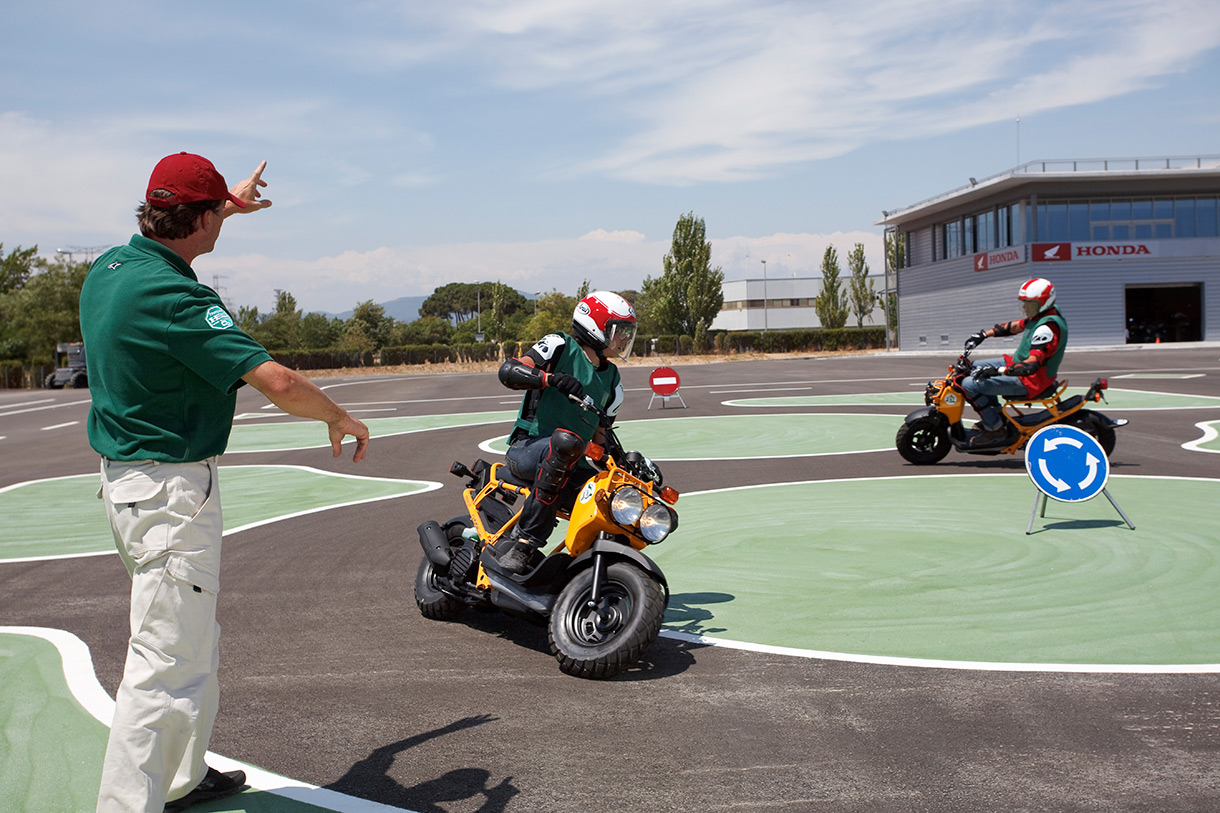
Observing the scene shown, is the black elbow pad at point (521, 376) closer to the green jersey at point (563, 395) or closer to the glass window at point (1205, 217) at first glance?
the green jersey at point (563, 395)

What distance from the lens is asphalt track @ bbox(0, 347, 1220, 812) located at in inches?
150

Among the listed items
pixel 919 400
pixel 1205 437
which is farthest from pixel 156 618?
pixel 919 400

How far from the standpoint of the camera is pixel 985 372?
12266 millimetres

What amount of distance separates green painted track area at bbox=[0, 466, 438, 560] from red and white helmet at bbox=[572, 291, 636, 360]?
5.24m

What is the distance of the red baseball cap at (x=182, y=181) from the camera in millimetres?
3359

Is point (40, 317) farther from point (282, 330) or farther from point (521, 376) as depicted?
point (521, 376)

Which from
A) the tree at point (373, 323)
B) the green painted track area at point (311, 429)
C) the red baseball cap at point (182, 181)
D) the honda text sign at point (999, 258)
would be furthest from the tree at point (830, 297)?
the red baseball cap at point (182, 181)

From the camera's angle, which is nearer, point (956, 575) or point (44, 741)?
point (44, 741)

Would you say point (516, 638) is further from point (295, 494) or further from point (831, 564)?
point (295, 494)

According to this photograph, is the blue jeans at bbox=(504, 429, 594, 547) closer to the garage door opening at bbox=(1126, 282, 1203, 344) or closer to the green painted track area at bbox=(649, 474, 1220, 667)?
the green painted track area at bbox=(649, 474, 1220, 667)

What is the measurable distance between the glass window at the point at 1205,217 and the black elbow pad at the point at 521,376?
59.4 metres

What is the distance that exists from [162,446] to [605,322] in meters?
2.99

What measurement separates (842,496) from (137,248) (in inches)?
321

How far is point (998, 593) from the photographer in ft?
21.0
